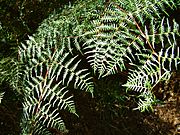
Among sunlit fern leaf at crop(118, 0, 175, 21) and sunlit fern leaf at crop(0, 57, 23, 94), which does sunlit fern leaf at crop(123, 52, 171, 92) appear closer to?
sunlit fern leaf at crop(118, 0, 175, 21)

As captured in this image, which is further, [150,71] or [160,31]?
[160,31]

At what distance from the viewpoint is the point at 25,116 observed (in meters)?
1.73

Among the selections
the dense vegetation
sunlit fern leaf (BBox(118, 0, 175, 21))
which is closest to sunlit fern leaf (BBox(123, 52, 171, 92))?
the dense vegetation

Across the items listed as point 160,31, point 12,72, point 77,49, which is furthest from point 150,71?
point 12,72

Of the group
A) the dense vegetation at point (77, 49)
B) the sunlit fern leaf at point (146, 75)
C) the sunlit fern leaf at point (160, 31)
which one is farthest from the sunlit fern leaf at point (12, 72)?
the sunlit fern leaf at point (160, 31)

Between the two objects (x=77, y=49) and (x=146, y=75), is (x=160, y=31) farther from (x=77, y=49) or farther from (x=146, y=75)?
(x=77, y=49)

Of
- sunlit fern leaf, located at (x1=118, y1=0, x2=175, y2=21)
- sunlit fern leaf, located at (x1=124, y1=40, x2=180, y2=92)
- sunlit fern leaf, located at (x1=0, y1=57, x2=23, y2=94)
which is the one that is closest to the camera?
sunlit fern leaf, located at (x1=124, y1=40, x2=180, y2=92)

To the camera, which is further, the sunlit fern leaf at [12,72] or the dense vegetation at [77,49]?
the sunlit fern leaf at [12,72]

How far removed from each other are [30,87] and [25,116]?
0.18 meters

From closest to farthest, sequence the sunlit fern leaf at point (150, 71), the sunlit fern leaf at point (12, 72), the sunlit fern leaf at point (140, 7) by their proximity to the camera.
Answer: the sunlit fern leaf at point (150, 71), the sunlit fern leaf at point (140, 7), the sunlit fern leaf at point (12, 72)

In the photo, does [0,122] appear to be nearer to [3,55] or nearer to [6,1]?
[3,55]

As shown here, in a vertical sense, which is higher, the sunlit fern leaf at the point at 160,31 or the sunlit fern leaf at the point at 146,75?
the sunlit fern leaf at the point at 160,31

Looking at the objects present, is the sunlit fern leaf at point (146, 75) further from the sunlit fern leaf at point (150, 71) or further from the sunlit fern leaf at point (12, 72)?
the sunlit fern leaf at point (12, 72)

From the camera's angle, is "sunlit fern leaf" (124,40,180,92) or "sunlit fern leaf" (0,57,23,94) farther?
"sunlit fern leaf" (0,57,23,94)
